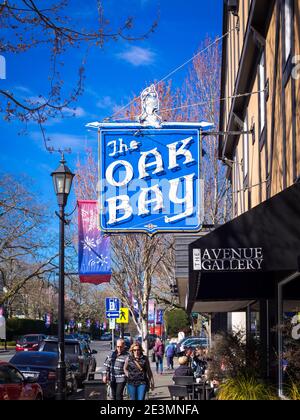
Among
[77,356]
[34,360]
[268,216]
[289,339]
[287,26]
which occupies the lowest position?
[77,356]

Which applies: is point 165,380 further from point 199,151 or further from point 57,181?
point 199,151

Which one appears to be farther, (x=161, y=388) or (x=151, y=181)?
(x=161, y=388)

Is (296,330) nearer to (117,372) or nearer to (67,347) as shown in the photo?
(117,372)

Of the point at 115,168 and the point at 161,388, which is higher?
the point at 115,168

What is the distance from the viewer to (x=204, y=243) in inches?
293

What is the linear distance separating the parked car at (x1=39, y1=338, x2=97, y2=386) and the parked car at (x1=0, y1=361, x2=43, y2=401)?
31.7ft

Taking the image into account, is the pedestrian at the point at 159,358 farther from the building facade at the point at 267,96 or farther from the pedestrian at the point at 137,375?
the pedestrian at the point at 137,375

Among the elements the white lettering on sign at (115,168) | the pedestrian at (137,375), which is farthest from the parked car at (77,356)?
the white lettering on sign at (115,168)

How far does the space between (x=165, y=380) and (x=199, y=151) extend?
16736 millimetres

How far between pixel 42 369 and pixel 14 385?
225 inches

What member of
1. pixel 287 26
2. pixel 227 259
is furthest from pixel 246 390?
pixel 287 26

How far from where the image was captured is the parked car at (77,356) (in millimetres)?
23538

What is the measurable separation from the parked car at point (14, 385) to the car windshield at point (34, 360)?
188 inches

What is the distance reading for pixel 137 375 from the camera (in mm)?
12148
